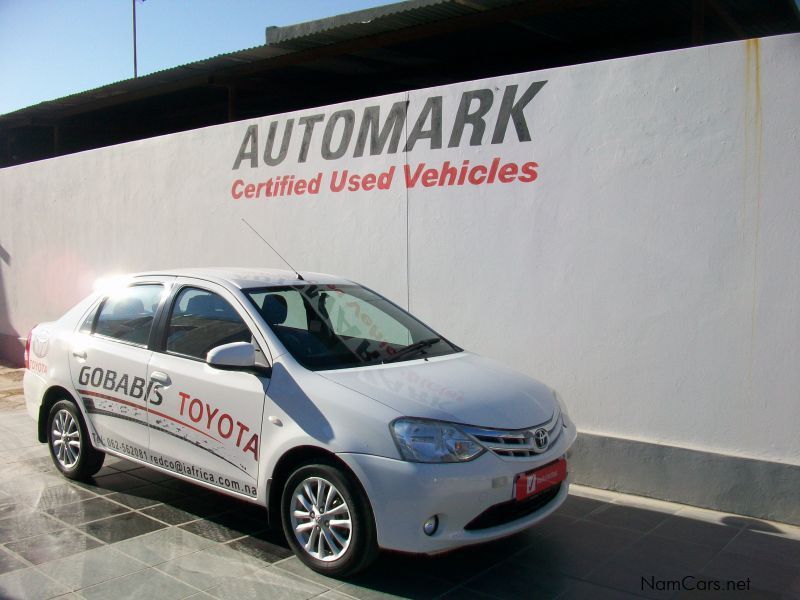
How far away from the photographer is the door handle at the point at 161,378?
5.02 metres

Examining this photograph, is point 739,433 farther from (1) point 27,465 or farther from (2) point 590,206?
(1) point 27,465

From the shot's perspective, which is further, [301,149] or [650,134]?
[301,149]

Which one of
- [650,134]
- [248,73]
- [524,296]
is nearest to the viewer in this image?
[650,134]

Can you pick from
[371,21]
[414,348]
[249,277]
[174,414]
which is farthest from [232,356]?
[371,21]

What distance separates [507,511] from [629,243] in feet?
8.32

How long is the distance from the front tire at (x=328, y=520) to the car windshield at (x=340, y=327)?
26.0 inches

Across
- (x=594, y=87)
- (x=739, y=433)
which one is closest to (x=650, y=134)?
(x=594, y=87)

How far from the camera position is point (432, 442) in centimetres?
400

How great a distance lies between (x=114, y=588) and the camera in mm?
4152

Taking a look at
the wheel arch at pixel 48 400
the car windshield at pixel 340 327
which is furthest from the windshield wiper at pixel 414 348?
the wheel arch at pixel 48 400

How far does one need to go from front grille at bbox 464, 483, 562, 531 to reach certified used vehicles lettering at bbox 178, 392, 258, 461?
1.35m

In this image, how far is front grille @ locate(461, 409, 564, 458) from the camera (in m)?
4.08

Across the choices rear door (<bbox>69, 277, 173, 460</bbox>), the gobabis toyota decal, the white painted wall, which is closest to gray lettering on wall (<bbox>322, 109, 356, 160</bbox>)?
the white painted wall

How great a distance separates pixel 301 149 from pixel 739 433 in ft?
16.0
